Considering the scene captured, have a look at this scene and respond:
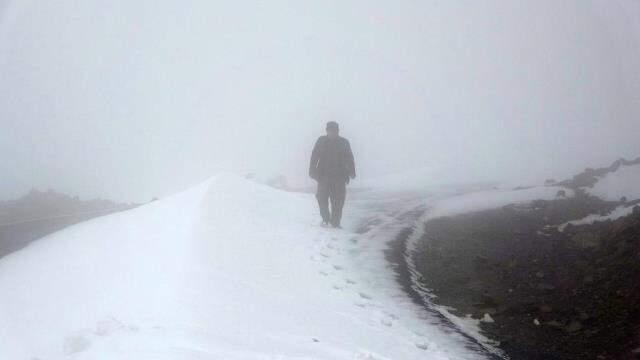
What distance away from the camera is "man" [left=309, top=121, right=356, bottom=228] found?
1223 cm

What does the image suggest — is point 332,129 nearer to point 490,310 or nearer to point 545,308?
point 490,310

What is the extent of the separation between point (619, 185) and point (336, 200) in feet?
27.0

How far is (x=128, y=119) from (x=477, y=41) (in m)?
92.4

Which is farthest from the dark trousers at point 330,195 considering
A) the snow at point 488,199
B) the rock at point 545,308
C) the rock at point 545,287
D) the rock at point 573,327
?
the rock at point 573,327

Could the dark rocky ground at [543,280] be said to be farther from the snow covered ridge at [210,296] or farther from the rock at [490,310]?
the snow covered ridge at [210,296]

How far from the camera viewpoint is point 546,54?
88.8 m

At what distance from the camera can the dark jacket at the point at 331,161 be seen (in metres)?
12.3

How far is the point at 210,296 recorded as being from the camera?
6453mm

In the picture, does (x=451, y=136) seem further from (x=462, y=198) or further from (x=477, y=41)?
(x=462, y=198)

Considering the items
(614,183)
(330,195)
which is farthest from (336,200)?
(614,183)

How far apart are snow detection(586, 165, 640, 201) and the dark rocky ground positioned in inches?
100

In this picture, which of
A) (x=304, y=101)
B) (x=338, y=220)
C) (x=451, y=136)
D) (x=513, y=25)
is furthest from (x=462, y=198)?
(x=304, y=101)

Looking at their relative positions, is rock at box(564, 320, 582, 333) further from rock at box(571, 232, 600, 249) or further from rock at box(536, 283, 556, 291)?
rock at box(571, 232, 600, 249)

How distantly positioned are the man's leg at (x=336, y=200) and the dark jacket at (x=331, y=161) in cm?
14
